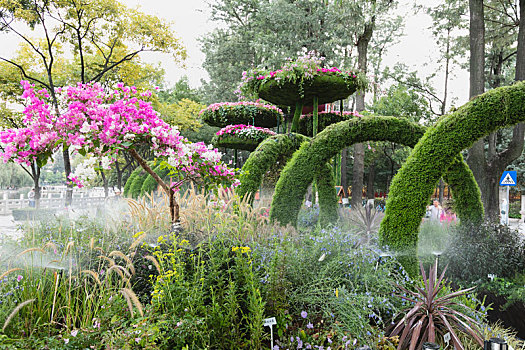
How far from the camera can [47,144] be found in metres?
3.43

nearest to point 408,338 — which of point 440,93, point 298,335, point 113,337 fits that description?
point 298,335

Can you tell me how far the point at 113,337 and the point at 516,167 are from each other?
26687 mm

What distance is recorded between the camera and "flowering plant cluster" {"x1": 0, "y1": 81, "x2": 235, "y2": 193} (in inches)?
131

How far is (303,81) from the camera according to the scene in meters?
8.31

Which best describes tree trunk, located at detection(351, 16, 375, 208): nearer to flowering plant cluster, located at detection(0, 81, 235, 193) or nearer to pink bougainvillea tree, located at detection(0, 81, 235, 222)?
pink bougainvillea tree, located at detection(0, 81, 235, 222)

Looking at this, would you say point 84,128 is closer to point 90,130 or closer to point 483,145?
point 90,130

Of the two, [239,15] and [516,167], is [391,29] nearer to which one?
[239,15]

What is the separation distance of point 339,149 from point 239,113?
5623 millimetres

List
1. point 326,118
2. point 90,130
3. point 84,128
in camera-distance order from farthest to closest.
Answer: point 326,118 < point 90,130 < point 84,128

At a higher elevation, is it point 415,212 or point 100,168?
point 100,168

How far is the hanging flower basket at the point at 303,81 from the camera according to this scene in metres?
8.26

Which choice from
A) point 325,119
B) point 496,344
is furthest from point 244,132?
point 496,344

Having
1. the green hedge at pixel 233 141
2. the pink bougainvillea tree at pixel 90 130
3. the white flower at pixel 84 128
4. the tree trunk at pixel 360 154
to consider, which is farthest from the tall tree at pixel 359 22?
the white flower at pixel 84 128

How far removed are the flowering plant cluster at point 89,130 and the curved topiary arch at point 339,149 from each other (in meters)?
3.11
